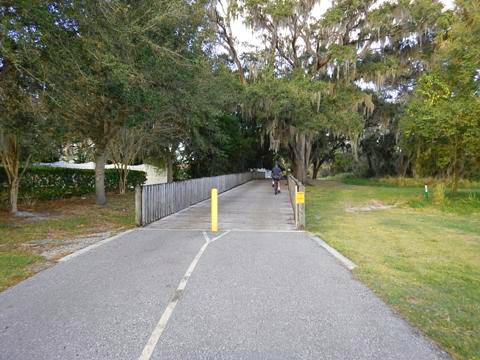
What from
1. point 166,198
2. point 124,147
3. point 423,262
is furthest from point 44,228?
point 124,147

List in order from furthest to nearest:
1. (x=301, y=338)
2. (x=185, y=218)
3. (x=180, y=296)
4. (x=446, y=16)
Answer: (x=446, y=16), (x=185, y=218), (x=180, y=296), (x=301, y=338)

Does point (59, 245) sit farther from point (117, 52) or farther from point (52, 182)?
point (52, 182)

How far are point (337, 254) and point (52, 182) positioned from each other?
1422 centimetres

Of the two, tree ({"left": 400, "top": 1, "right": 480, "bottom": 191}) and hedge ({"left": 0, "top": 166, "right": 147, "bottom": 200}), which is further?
tree ({"left": 400, "top": 1, "right": 480, "bottom": 191})

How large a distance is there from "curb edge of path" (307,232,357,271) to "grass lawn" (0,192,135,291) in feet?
16.6

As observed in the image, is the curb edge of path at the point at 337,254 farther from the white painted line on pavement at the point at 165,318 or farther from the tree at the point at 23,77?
the tree at the point at 23,77

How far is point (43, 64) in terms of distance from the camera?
7676 mm

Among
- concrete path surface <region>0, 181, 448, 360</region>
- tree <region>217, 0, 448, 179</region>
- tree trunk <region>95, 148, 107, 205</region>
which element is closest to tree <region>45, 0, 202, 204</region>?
concrete path surface <region>0, 181, 448, 360</region>

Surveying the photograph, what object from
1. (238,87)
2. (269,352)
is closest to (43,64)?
(269,352)

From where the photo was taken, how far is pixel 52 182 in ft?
55.4

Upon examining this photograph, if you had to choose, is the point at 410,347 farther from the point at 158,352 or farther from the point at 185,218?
the point at 185,218

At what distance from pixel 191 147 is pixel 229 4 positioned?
10651 mm

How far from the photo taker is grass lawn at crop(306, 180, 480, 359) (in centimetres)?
391

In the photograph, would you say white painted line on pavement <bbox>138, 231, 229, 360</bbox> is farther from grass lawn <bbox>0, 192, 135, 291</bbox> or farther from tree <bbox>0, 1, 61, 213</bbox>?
tree <bbox>0, 1, 61, 213</bbox>
